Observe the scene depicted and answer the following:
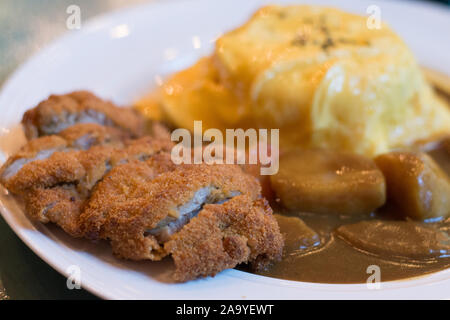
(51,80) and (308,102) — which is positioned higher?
(51,80)

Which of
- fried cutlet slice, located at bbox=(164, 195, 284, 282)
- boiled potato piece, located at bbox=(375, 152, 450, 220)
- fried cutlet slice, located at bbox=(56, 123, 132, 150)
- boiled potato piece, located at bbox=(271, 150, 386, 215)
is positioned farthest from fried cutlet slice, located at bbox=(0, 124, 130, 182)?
boiled potato piece, located at bbox=(375, 152, 450, 220)

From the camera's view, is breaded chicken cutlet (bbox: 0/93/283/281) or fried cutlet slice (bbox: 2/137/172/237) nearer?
breaded chicken cutlet (bbox: 0/93/283/281)

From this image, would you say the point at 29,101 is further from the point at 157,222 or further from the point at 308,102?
the point at 308,102

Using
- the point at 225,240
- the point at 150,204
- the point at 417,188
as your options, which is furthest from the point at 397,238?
the point at 150,204

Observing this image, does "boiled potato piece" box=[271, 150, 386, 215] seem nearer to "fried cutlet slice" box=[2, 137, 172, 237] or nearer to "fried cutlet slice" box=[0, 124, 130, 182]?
"fried cutlet slice" box=[2, 137, 172, 237]

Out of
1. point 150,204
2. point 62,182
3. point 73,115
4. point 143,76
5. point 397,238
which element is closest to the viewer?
point 150,204

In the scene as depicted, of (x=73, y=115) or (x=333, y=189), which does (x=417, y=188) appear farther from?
(x=73, y=115)
